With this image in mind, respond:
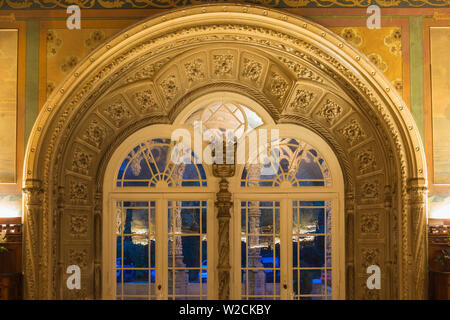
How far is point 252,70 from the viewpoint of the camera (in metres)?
6.38

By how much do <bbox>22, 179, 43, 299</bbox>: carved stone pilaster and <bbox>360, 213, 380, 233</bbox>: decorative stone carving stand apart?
351cm

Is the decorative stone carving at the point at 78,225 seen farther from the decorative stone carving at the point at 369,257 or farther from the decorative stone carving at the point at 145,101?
the decorative stone carving at the point at 369,257

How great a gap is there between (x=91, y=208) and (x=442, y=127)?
3908 millimetres

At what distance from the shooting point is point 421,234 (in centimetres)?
564

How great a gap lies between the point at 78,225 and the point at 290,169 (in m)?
2.52

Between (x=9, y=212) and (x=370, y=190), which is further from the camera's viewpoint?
(x=370, y=190)

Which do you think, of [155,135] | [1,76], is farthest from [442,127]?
[1,76]

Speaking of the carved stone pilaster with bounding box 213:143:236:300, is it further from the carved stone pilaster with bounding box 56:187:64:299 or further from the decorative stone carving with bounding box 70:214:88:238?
the carved stone pilaster with bounding box 56:187:64:299

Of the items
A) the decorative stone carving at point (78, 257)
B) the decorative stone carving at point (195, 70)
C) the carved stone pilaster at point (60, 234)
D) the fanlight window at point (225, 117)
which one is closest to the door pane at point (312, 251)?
the fanlight window at point (225, 117)

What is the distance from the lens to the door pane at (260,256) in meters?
6.59

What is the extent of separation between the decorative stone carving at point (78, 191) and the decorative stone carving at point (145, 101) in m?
1.08

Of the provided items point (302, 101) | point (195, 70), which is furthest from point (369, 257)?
point (195, 70)

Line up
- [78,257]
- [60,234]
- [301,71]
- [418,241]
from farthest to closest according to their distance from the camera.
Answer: [78,257] < [301,71] < [60,234] < [418,241]

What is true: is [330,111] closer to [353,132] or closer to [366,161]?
[353,132]
